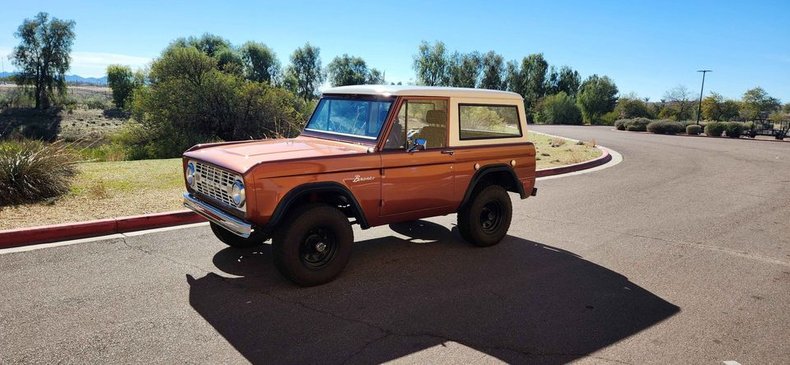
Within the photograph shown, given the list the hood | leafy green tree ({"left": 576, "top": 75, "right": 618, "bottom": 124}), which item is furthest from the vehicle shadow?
leafy green tree ({"left": 576, "top": 75, "right": 618, "bottom": 124})

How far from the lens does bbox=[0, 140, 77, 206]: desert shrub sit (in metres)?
7.29

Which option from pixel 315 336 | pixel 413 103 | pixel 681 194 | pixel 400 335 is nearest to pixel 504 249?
pixel 413 103

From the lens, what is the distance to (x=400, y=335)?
3.84 metres

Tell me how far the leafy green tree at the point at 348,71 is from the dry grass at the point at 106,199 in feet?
259

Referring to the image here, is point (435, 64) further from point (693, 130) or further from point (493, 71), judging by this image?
point (693, 130)

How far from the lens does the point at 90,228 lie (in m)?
6.19

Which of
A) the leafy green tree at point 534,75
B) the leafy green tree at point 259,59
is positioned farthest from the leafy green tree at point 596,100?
the leafy green tree at point 259,59

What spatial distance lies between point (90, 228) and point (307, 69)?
275ft

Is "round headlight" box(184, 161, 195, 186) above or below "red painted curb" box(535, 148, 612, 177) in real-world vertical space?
above

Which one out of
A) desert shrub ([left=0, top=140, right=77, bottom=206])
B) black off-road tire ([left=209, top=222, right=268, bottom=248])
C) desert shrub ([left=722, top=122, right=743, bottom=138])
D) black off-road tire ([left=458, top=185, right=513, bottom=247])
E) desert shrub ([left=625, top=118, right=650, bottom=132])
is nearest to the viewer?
black off-road tire ([left=209, top=222, right=268, bottom=248])

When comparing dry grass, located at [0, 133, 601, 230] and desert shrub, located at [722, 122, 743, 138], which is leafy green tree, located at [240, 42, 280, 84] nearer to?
desert shrub, located at [722, 122, 743, 138]

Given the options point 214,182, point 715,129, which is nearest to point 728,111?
point 715,129

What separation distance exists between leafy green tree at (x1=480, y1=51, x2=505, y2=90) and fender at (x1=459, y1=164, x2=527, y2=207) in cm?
8076

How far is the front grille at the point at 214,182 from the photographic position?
14.8 feet
